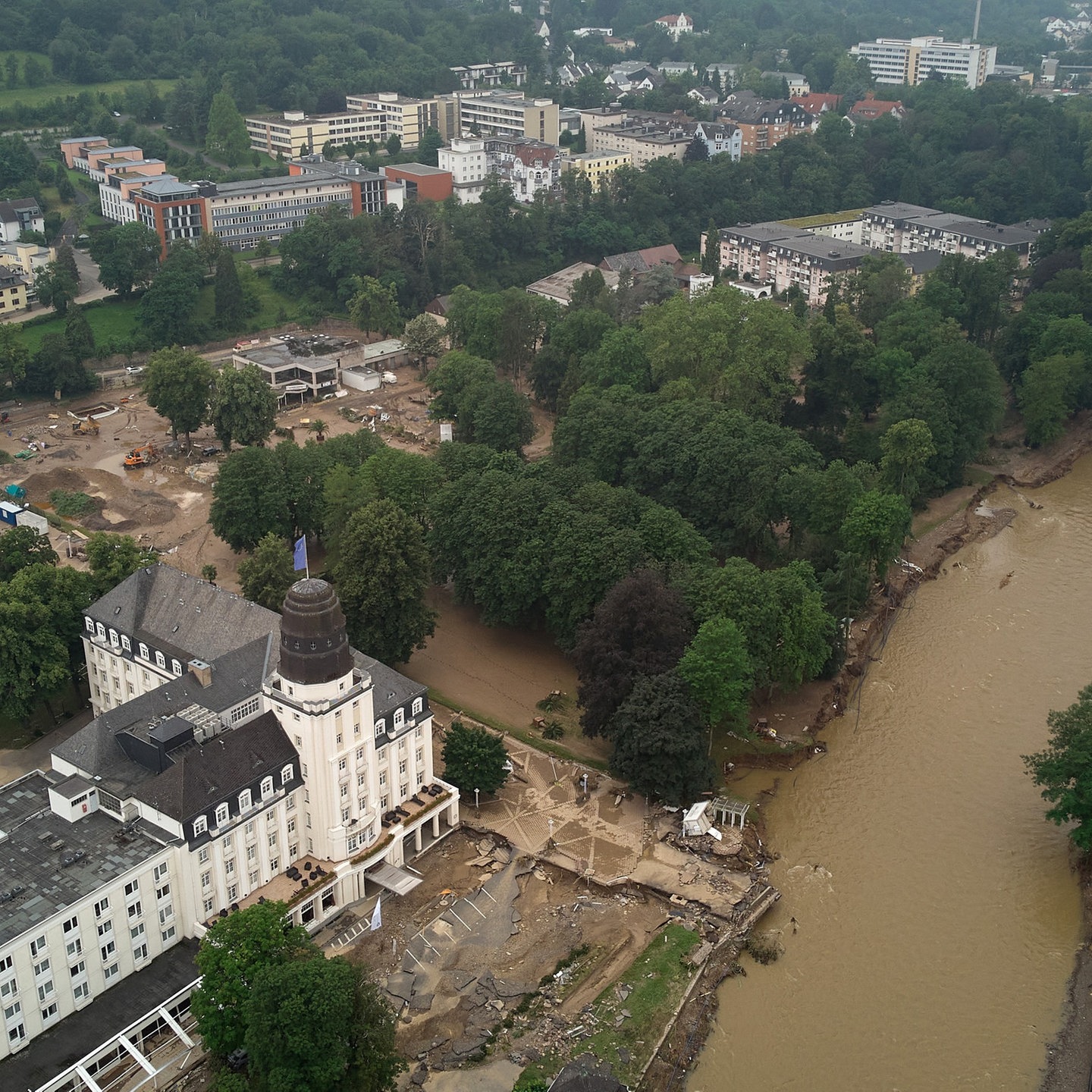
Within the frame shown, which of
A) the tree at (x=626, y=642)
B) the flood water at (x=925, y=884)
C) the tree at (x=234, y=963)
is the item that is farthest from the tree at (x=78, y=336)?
the tree at (x=234, y=963)

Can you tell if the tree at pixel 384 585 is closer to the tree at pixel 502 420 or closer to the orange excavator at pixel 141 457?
the tree at pixel 502 420

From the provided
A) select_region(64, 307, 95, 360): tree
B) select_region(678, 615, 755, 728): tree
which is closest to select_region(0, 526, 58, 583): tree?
select_region(678, 615, 755, 728): tree

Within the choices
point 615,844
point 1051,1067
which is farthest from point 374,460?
point 1051,1067

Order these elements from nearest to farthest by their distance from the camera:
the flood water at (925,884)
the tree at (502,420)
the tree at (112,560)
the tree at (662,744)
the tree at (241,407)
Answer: the flood water at (925,884) < the tree at (662,744) < the tree at (112,560) < the tree at (502,420) < the tree at (241,407)

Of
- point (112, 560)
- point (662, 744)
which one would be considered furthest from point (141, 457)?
point (662, 744)

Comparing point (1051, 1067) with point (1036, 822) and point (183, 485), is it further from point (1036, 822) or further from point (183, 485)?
point (183, 485)

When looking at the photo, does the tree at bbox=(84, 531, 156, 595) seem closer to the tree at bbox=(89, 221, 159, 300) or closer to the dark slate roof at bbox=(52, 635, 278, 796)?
the dark slate roof at bbox=(52, 635, 278, 796)
